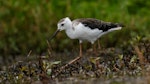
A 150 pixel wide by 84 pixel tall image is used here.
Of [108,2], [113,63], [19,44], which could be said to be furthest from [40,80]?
[108,2]

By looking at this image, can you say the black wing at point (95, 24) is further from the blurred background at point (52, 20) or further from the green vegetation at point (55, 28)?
the blurred background at point (52, 20)

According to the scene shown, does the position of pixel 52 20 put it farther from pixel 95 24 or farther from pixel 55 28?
pixel 95 24

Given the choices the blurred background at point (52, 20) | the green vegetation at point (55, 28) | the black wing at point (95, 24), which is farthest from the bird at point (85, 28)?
the blurred background at point (52, 20)

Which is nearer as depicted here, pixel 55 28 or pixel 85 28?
pixel 85 28

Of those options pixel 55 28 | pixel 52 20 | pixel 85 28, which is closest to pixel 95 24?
pixel 85 28

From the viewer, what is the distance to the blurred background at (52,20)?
528 inches

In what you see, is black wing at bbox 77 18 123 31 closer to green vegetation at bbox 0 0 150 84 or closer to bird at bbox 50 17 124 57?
bird at bbox 50 17 124 57

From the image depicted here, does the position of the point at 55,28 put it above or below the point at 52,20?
below

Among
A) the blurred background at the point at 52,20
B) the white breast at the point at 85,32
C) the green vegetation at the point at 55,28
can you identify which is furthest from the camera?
the blurred background at the point at 52,20

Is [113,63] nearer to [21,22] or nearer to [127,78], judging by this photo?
[127,78]

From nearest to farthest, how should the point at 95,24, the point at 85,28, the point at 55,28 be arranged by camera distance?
the point at 85,28 < the point at 95,24 < the point at 55,28

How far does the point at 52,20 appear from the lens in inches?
541

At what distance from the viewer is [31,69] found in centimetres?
1048

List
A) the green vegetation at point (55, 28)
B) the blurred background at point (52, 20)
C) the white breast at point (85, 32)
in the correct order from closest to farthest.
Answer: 1. the white breast at point (85, 32)
2. the green vegetation at point (55, 28)
3. the blurred background at point (52, 20)
